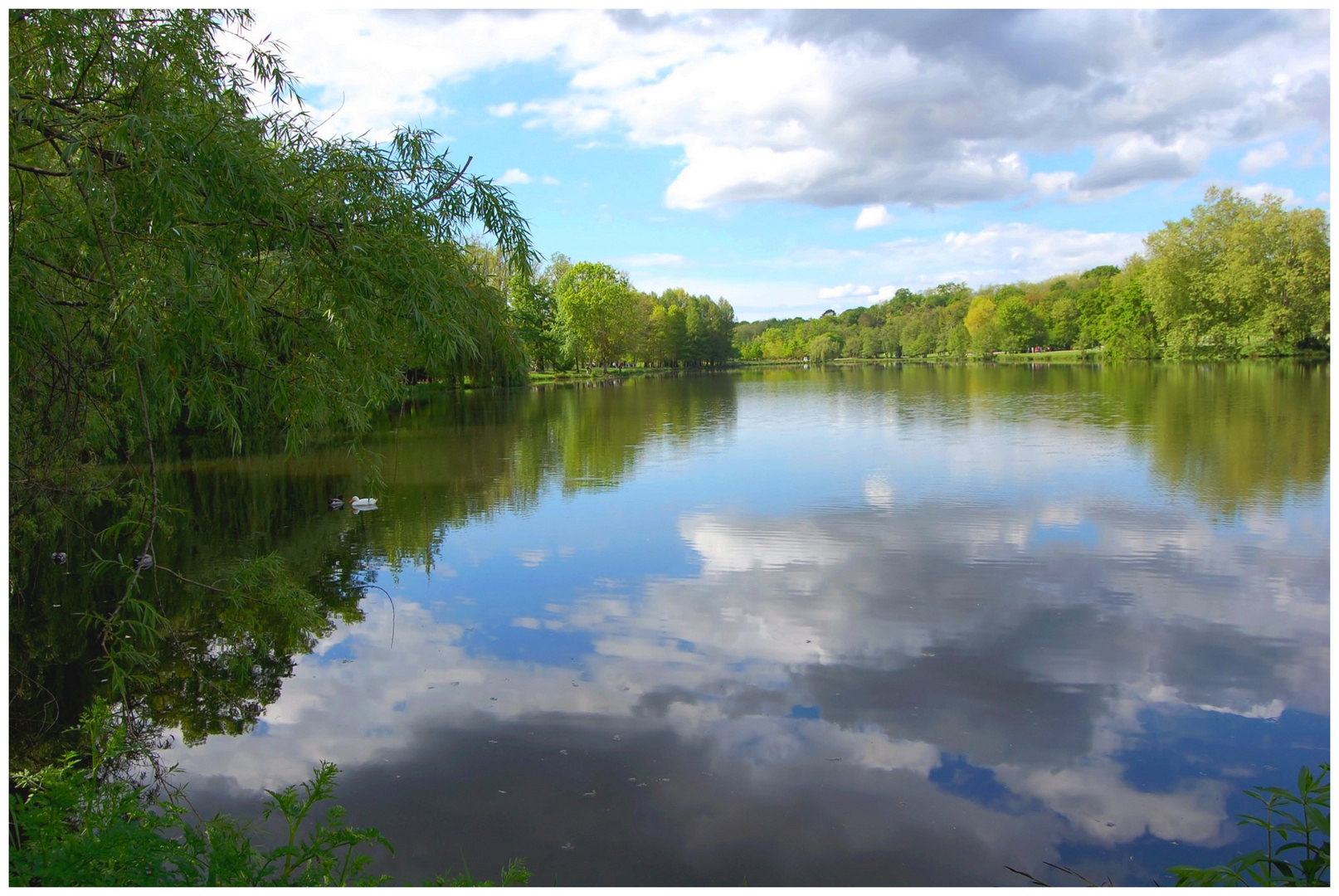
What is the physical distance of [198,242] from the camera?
163 inches

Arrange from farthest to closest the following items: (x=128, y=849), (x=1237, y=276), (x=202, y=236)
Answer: (x=1237, y=276)
(x=202, y=236)
(x=128, y=849)

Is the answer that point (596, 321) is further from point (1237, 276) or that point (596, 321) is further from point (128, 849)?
point (128, 849)

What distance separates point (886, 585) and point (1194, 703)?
9.66 feet

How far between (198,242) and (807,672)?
4837 millimetres

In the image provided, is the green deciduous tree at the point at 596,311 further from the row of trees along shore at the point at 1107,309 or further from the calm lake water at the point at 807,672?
the calm lake water at the point at 807,672

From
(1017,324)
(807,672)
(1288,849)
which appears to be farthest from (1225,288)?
(1288,849)

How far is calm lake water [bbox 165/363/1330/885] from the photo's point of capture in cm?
441

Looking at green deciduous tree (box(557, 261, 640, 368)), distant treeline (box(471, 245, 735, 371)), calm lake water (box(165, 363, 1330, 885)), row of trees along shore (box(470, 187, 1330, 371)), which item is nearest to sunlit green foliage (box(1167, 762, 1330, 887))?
calm lake water (box(165, 363, 1330, 885))

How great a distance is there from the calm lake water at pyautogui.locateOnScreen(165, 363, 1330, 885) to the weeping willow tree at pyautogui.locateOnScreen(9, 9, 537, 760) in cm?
177

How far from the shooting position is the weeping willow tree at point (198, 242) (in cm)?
405

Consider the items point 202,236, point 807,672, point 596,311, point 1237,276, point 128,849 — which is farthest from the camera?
point 596,311

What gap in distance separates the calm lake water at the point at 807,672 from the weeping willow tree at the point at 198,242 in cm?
177

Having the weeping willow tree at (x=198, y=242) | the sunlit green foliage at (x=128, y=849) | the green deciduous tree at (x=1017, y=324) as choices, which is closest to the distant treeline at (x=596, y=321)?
the green deciduous tree at (x=1017, y=324)

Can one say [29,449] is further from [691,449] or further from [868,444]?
[868,444]
